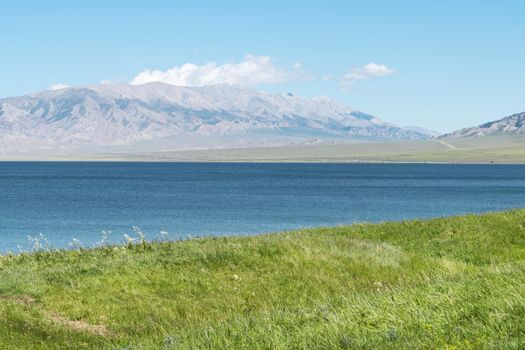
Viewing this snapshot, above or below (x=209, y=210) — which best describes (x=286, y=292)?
above

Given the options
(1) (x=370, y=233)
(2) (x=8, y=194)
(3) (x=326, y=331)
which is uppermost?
(3) (x=326, y=331)

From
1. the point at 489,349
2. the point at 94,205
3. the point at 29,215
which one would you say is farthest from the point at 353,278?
the point at 94,205

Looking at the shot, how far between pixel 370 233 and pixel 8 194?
138 m

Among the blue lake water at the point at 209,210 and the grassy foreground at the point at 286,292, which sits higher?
the grassy foreground at the point at 286,292

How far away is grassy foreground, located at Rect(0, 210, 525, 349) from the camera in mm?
11680

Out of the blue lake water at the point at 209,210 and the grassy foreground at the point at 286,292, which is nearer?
the grassy foreground at the point at 286,292

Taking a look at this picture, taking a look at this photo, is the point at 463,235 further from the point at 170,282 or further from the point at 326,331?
the point at 326,331

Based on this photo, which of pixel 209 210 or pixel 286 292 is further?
pixel 209 210

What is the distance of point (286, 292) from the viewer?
22.6 metres

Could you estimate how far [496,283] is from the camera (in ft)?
47.1

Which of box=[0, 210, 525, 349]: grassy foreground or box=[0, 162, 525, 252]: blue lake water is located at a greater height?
box=[0, 210, 525, 349]: grassy foreground

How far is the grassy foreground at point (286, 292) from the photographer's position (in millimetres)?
11680

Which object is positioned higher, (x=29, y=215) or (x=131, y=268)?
(x=131, y=268)

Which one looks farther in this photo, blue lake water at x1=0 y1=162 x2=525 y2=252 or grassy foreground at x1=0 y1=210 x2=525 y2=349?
blue lake water at x1=0 y1=162 x2=525 y2=252
